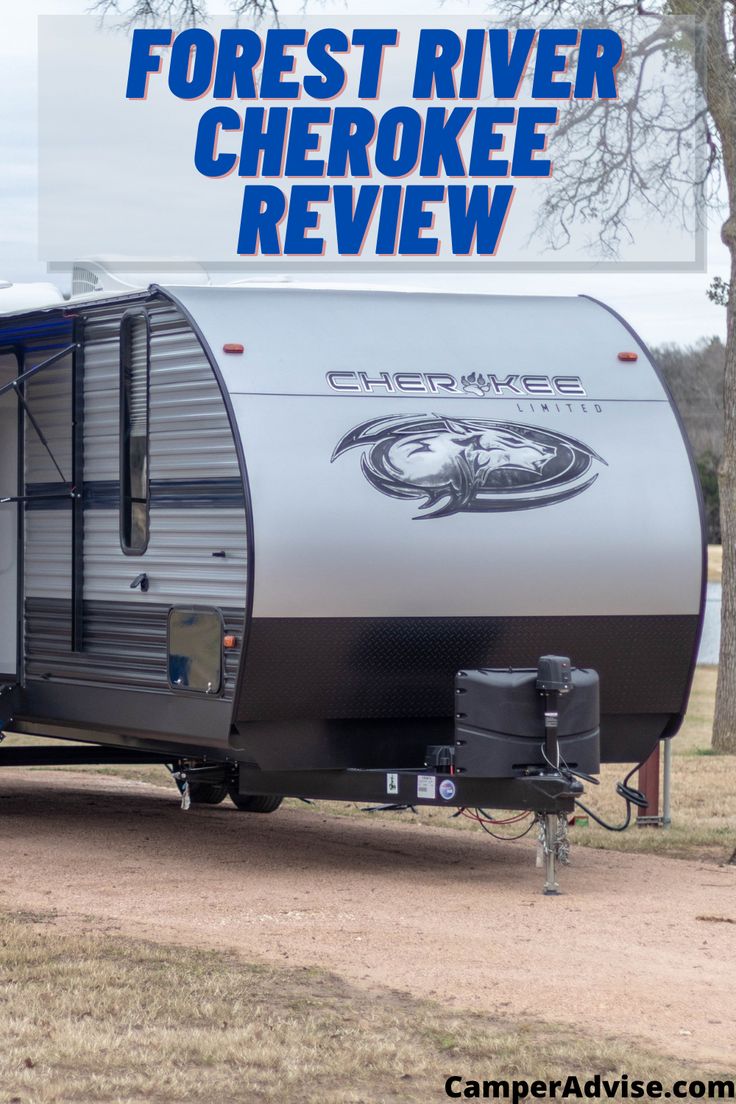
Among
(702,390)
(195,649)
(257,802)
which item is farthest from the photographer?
(702,390)

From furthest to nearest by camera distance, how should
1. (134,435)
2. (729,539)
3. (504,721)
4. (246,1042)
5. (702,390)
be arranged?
(702,390) < (729,539) < (134,435) < (504,721) < (246,1042)

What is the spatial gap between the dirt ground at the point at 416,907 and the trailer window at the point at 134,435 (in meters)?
1.88

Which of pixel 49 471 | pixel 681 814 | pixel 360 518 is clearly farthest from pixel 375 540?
pixel 681 814

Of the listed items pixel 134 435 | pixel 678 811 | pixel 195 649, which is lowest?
pixel 678 811

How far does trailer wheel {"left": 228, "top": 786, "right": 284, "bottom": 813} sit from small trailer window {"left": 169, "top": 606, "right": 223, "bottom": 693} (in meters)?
2.63

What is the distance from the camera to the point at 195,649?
8867 mm

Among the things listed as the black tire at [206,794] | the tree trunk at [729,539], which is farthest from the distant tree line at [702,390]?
the black tire at [206,794]

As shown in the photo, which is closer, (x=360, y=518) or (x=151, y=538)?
(x=360, y=518)

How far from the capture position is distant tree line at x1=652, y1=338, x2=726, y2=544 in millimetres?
38750

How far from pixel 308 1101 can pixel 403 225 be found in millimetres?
12460

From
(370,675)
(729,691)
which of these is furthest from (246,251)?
(370,675)

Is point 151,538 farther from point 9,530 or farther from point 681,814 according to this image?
point 681,814

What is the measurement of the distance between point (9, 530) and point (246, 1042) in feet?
18.1

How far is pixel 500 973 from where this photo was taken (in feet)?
22.6
